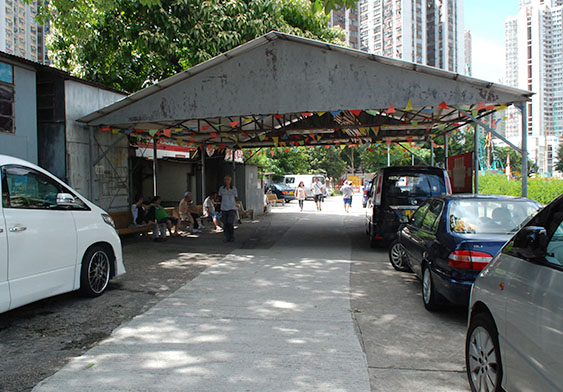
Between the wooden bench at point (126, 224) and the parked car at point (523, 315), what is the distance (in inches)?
417

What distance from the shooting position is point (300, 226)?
54.3 feet

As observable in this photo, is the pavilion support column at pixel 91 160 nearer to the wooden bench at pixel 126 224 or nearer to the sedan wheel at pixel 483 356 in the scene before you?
the wooden bench at pixel 126 224

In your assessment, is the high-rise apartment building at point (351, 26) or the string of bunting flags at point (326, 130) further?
the high-rise apartment building at point (351, 26)

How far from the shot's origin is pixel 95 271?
632 centimetres

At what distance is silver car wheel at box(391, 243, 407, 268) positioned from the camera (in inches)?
335

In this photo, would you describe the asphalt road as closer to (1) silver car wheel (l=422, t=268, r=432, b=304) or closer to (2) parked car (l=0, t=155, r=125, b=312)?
(1) silver car wheel (l=422, t=268, r=432, b=304)

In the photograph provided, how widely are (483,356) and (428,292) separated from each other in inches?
102

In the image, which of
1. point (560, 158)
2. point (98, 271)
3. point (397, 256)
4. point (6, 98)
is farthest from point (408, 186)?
point (560, 158)

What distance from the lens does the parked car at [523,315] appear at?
93.2 inches

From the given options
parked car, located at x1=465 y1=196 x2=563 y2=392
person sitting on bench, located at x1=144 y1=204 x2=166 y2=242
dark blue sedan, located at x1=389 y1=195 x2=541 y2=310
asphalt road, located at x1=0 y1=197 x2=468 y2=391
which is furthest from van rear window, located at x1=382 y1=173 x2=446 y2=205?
parked car, located at x1=465 y1=196 x2=563 y2=392

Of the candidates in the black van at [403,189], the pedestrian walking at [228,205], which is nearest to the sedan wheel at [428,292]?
the black van at [403,189]

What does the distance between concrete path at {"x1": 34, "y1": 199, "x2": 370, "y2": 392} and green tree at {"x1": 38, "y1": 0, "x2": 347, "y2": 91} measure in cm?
1062

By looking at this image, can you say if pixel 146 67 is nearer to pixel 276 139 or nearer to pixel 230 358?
pixel 276 139

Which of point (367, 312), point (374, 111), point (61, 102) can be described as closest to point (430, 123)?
point (374, 111)
